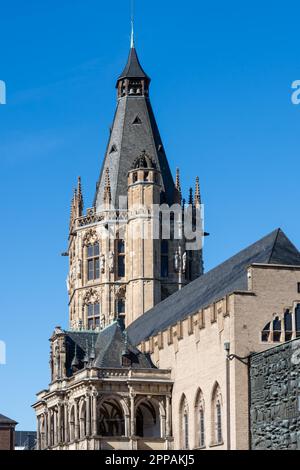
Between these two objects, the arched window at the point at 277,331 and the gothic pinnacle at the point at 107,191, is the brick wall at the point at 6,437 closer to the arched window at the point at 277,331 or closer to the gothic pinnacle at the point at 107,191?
the gothic pinnacle at the point at 107,191

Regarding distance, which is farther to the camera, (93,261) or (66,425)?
(93,261)

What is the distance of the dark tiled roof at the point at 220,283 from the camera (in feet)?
261

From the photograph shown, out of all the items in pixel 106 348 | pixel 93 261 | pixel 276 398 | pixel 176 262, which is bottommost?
pixel 276 398

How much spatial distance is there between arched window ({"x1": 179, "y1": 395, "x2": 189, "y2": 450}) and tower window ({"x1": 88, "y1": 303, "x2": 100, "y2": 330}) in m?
42.9

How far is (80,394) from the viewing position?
87688 mm

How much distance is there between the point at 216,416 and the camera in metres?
78.9

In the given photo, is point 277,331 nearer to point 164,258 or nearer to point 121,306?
point 164,258

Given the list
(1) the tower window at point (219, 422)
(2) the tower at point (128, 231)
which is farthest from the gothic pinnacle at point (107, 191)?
(1) the tower window at point (219, 422)

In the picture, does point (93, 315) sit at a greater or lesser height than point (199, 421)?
greater

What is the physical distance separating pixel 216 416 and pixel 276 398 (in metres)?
8.83

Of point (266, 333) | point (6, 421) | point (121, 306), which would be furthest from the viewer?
point (6, 421)

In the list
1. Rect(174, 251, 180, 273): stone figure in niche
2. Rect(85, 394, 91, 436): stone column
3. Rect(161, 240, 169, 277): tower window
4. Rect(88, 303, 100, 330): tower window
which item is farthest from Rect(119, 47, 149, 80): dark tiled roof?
Rect(85, 394, 91, 436): stone column

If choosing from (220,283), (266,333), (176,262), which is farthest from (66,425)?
(176,262)

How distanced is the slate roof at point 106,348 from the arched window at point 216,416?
980cm
